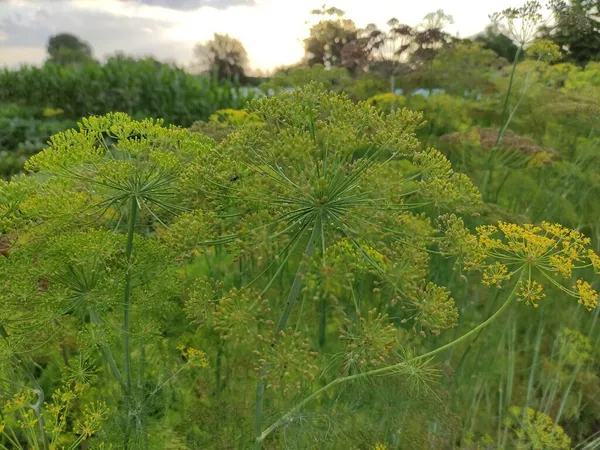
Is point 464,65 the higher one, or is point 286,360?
point 464,65

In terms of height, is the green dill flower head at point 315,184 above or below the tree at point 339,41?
below

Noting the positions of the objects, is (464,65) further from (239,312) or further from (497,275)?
(239,312)

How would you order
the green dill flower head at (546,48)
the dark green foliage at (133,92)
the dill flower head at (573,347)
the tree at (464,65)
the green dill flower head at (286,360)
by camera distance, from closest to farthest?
the green dill flower head at (286,360)
the dill flower head at (573,347)
the green dill flower head at (546,48)
the tree at (464,65)
the dark green foliage at (133,92)

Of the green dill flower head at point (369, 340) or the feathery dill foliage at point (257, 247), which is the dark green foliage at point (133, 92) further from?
the green dill flower head at point (369, 340)

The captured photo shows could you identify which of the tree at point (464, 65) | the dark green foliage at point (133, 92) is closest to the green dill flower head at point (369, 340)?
the tree at point (464, 65)

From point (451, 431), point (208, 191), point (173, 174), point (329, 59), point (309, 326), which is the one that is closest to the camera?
point (208, 191)

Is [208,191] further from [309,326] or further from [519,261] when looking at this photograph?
[309,326]

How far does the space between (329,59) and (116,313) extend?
6179 millimetres

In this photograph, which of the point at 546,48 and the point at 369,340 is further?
the point at 546,48

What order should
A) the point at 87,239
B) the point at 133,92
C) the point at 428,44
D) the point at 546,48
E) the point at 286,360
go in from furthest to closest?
the point at 133,92
the point at 428,44
the point at 546,48
the point at 87,239
the point at 286,360

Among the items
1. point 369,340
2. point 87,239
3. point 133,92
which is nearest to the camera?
point 369,340

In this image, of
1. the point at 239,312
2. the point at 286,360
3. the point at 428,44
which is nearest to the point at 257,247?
the point at 239,312

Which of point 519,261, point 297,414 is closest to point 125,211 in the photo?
point 297,414

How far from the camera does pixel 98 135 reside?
6.18ft
